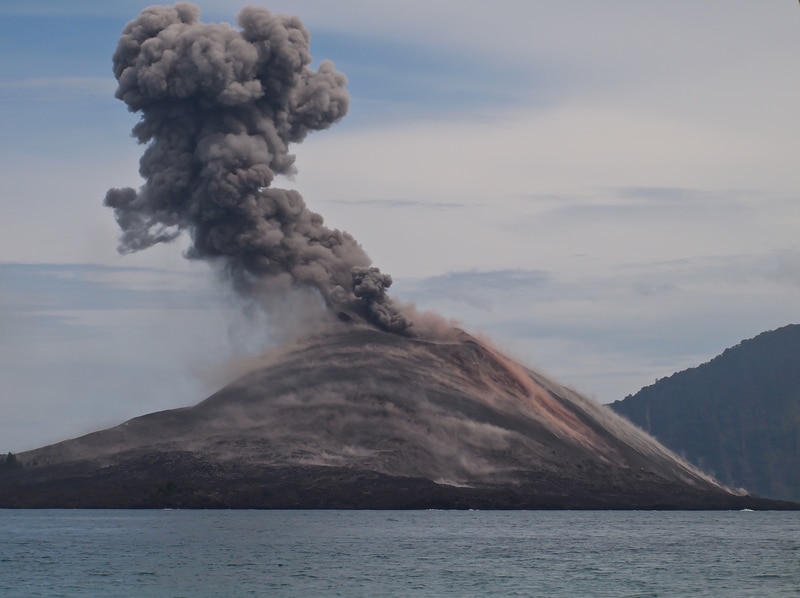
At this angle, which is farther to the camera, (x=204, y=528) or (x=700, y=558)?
(x=204, y=528)

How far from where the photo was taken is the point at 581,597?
87.4 meters

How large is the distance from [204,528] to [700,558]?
68.4 meters

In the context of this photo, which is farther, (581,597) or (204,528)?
(204,528)

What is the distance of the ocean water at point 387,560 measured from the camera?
91.9 m

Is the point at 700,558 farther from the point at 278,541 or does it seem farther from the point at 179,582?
the point at 179,582

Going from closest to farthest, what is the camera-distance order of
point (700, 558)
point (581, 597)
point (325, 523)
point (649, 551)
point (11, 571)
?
point (581, 597) < point (11, 571) < point (700, 558) < point (649, 551) < point (325, 523)

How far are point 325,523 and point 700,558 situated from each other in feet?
235

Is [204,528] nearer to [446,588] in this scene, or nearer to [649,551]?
[649,551]


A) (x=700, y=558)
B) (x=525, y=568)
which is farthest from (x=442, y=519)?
(x=525, y=568)

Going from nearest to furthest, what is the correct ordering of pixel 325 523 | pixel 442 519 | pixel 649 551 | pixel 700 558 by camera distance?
pixel 700 558 < pixel 649 551 < pixel 325 523 < pixel 442 519

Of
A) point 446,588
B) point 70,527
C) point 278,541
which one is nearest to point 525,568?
point 446,588

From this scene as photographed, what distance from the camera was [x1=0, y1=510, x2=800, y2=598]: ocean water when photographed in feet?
301

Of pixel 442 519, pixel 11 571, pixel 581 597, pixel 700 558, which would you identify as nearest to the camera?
pixel 581 597

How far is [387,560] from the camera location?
114750 mm
